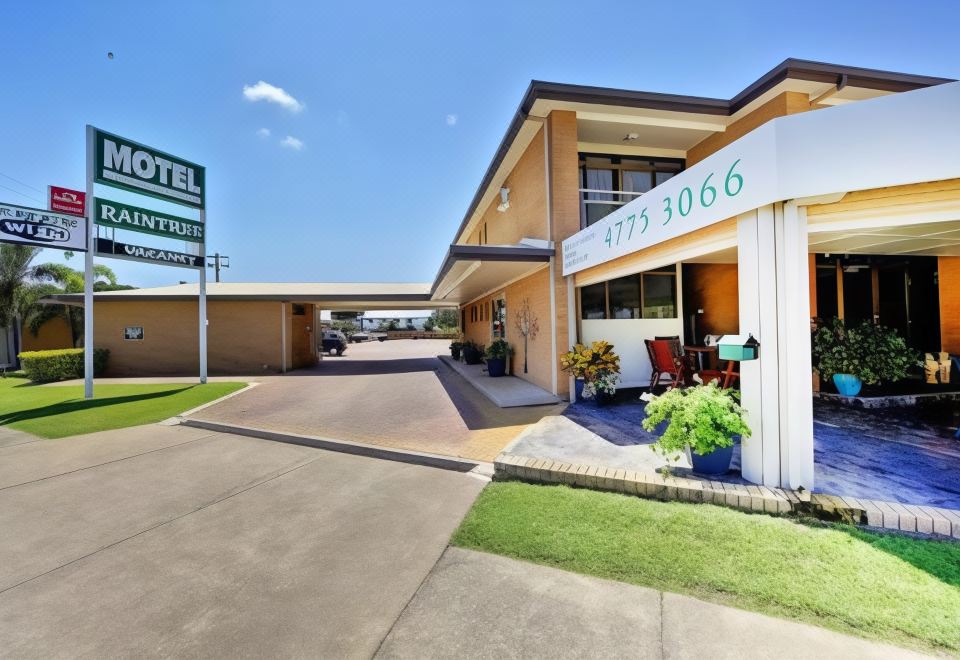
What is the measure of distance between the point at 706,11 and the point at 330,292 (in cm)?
1538

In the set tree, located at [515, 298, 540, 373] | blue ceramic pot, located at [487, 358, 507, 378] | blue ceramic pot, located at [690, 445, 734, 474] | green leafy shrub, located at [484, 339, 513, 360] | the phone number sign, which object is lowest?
blue ceramic pot, located at [690, 445, 734, 474]

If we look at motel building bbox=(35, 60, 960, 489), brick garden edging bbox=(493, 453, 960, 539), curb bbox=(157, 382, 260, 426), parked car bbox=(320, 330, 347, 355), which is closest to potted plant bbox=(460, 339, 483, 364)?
motel building bbox=(35, 60, 960, 489)

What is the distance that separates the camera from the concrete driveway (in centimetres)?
233

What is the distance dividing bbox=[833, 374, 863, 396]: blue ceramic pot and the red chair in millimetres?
2733

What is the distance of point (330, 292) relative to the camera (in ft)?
57.7

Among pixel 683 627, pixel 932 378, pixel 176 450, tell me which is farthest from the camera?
pixel 932 378

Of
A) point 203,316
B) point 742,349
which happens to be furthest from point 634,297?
point 203,316

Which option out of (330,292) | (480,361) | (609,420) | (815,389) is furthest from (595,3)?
(330,292)

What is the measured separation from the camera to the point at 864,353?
699 centimetres

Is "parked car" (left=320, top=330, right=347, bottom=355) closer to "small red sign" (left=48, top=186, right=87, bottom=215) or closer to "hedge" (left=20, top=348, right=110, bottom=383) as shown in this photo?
"hedge" (left=20, top=348, right=110, bottom=383)

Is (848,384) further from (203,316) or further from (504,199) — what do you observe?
(203,316)

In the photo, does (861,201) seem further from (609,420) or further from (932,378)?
(932,378)

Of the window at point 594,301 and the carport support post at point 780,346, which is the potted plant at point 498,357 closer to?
the window at point 594,301

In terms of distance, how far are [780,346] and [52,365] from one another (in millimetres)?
22167
